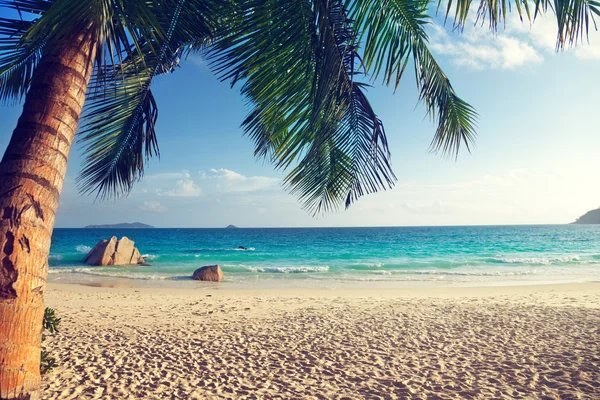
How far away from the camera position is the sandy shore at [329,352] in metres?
4.32

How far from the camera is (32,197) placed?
113 inches

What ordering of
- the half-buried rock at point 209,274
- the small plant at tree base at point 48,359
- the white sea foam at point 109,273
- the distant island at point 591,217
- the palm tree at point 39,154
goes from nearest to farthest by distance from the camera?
the palm tree at point 39,154
the small plant at tree base at point 48,359
the half-buried rock at point 209,274
the white sea foam at point 109,273
the distant island at point 591,217

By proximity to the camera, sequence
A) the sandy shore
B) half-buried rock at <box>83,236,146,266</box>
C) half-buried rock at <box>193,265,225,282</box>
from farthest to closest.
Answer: half-buried rock at <box>83,236,146,266</box>, half-buried rock at <box>193,265,225,282</box>, the sandy shore

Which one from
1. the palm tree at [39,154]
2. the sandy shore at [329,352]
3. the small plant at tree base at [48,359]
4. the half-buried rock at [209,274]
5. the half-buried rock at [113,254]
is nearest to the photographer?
the palm tree at [39,154]

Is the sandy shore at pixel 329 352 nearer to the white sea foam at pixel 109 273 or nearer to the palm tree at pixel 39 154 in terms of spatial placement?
the palm tree at pixel 39 154

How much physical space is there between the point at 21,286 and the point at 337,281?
16.1 meters

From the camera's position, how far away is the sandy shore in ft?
14.2

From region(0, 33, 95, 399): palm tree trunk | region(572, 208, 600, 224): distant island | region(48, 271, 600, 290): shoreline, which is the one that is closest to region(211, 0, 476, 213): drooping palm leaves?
region(0, 33, 95, 399): palm tree trunk

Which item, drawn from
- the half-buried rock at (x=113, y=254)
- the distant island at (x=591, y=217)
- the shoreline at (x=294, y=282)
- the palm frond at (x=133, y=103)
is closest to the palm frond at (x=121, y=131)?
the palm frond at (x=133, y=103)

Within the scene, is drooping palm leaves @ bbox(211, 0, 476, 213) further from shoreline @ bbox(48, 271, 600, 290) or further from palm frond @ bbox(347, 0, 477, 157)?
shoreline @ bbox(48, 271, 600, 290)

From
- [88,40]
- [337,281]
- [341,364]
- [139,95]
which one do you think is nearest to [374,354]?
[341,364]

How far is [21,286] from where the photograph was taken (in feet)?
9.36

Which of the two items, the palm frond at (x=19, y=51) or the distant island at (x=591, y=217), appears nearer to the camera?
the palm frond at (x=19, y=51)

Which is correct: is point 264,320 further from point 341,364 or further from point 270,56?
point 270,56
